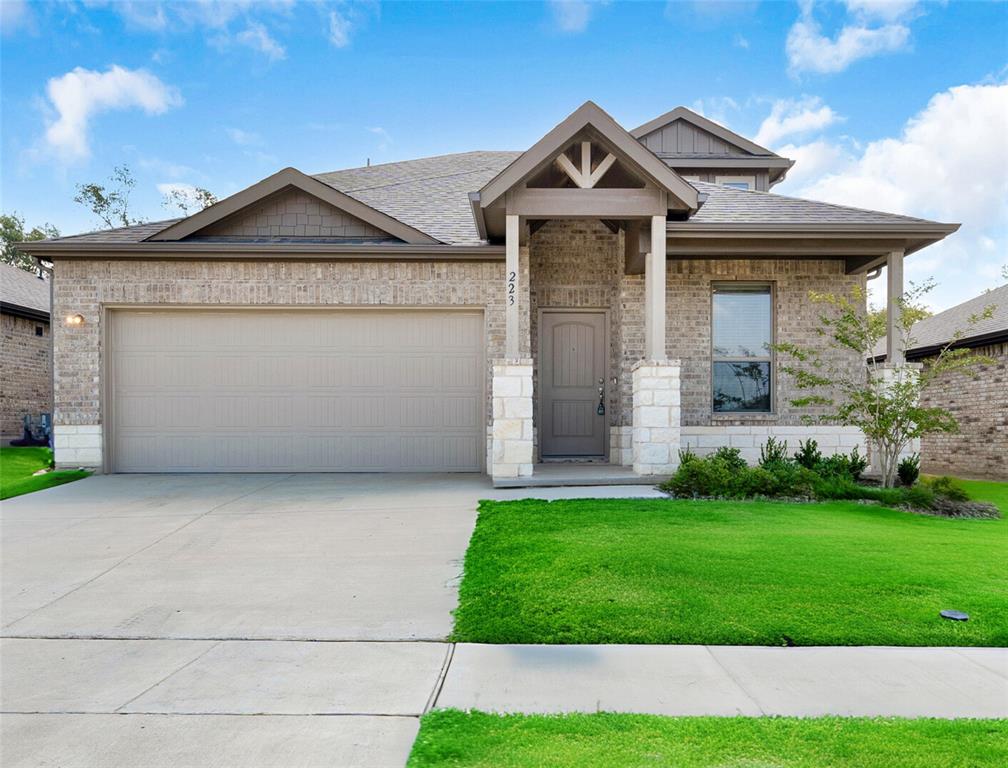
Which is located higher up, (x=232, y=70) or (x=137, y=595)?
(x=232, y=70)

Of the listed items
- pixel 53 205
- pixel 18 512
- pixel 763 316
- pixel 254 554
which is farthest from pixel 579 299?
pixel 53 205

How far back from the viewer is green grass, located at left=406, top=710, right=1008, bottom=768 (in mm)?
2455

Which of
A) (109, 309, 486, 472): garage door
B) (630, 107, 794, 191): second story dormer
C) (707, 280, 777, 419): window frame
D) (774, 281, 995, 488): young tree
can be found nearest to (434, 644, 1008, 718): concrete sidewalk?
(774, 281, 995, 488): young tree

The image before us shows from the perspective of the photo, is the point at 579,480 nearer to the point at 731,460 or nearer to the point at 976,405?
the point at 731,460

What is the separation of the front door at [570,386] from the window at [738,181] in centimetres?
822

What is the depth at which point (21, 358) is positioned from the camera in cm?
1490

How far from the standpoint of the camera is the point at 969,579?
4.73 m

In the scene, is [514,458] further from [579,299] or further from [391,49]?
[391,49]

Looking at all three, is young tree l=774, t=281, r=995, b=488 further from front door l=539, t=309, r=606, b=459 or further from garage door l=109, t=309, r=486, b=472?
garage door l=109, t=309, r=486, b=472

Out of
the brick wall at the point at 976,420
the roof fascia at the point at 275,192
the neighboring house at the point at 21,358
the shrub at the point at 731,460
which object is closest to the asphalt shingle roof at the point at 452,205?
the roof fascia at the point at 275,192

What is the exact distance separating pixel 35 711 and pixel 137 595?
1.82 metres

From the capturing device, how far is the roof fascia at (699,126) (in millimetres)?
15844

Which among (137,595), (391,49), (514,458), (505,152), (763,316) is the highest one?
(391,49)

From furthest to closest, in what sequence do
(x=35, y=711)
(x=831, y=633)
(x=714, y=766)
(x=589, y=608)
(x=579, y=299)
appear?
(x=579, y=299) → (x=589, y=608) → (x=831, y=633) → (x=35, y=711) → (x=714, y=766)
